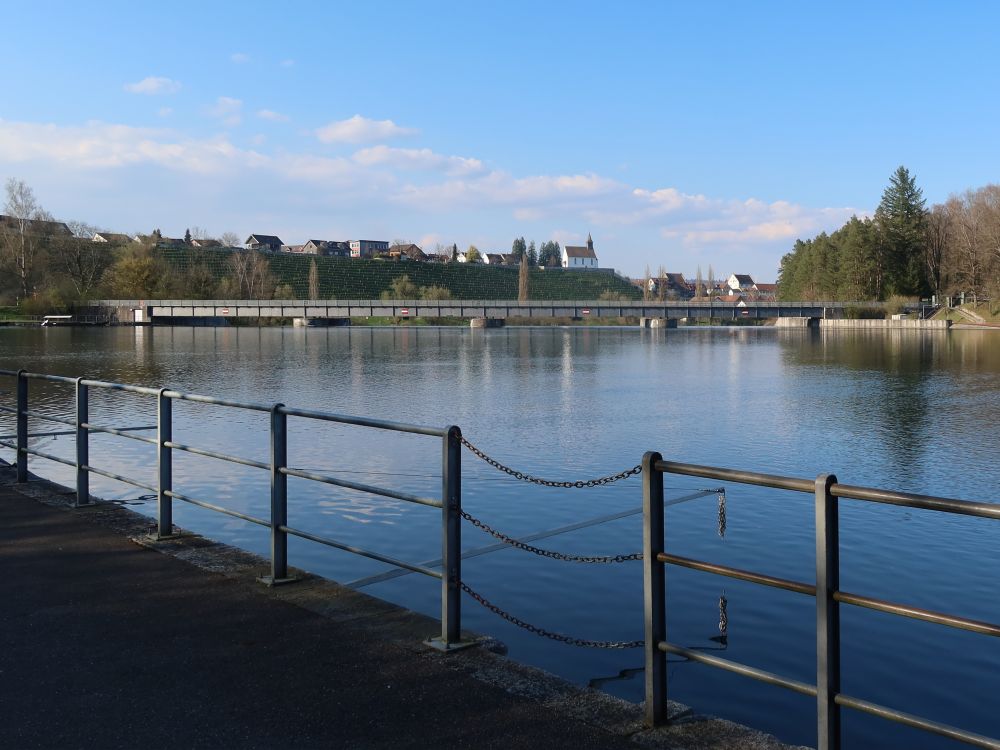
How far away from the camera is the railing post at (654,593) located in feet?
15.9

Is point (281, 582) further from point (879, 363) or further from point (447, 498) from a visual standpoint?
point (879, 363)

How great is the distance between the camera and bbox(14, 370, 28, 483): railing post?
37.6 ft

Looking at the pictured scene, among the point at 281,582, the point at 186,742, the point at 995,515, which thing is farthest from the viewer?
the point at 281,582

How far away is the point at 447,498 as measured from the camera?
599 centimetres

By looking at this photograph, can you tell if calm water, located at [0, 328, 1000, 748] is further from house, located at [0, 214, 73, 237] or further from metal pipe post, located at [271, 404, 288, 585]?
house, located at [0, 214, 73, 237]

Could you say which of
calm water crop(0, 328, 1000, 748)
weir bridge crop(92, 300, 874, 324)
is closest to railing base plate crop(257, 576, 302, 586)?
calm water crop(0, 328, 1000, 748)

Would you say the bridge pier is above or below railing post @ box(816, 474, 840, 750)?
above

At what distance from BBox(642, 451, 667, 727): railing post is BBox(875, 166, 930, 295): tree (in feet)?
482

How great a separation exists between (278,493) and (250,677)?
7.03 ft

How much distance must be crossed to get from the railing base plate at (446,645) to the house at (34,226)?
134142 mm

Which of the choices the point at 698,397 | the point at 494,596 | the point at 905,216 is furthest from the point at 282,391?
the point at 905,216

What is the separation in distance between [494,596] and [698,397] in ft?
89.8

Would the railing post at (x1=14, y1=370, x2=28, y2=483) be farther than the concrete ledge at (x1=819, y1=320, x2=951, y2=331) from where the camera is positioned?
No

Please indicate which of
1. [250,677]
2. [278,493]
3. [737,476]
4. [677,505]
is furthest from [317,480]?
[677,505]
